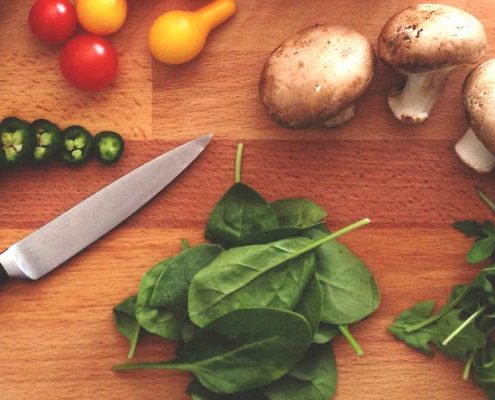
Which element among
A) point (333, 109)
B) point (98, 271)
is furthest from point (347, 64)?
point (98, 271)

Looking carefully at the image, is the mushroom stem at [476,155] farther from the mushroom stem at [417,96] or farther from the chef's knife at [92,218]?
the chef's knife at [92,218]

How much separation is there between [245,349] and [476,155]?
1.47ft

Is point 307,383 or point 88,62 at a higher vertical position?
point 88,62

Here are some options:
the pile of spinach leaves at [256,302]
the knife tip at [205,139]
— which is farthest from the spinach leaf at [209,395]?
the knife tip at [205,139]

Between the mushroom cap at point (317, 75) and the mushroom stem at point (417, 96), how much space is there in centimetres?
7

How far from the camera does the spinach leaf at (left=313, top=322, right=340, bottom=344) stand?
1.12 m

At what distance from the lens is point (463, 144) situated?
1.13 meters

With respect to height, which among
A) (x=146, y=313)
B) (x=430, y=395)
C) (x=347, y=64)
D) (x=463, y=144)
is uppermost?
(x=347, y=64)

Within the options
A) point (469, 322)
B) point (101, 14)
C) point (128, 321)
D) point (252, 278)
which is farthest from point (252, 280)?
point (101, 14)

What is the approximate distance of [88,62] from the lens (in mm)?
1102

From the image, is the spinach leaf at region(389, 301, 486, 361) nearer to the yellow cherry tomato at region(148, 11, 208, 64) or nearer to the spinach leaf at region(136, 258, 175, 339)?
the spinach leaf at region(136, 258, 175, 339)

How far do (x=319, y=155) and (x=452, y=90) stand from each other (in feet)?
0.74

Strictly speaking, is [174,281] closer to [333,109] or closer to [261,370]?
[261,370]

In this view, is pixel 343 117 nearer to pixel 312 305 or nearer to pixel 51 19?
pixel 312 305
